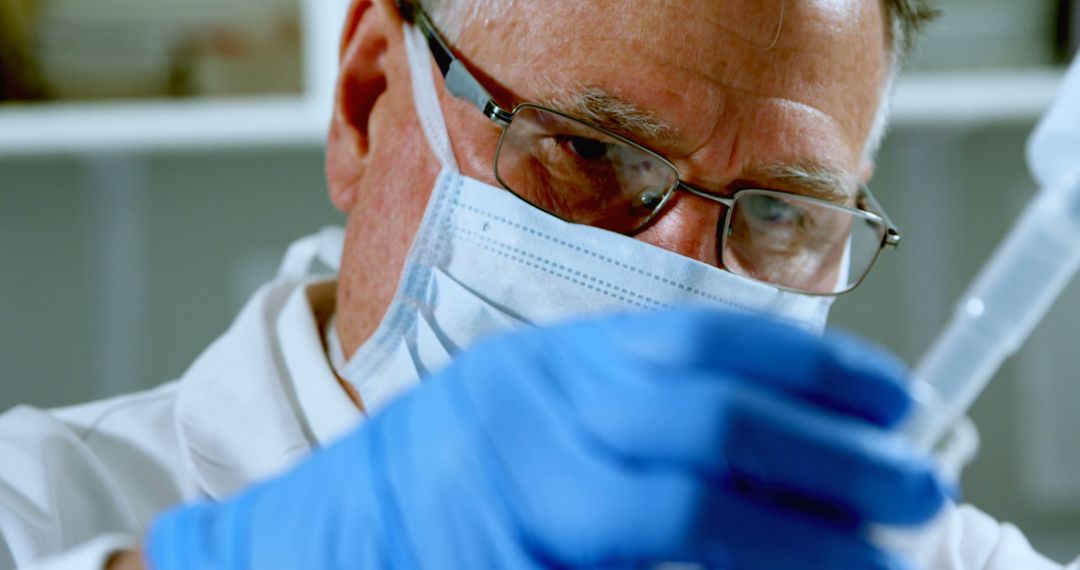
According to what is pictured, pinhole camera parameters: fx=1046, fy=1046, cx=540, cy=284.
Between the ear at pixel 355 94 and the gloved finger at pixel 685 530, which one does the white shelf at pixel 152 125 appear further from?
the gloved finger at pixel 685 530

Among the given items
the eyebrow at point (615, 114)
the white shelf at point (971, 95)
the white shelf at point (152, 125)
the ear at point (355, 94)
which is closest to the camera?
the eyebrow at point (615, 114)

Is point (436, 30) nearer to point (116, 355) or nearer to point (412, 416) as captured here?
point (412, 416)

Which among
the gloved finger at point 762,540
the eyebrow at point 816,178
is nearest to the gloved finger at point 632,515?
the gloved finger at point 762,540

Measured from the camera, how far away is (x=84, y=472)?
1078mm

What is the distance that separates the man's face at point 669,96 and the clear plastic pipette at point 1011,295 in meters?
0.33

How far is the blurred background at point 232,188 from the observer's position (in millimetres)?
1917

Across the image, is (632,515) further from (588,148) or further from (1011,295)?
(588,148)

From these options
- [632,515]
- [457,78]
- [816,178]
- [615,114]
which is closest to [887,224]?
[816,178]

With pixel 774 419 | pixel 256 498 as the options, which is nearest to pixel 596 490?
pixel 774 419

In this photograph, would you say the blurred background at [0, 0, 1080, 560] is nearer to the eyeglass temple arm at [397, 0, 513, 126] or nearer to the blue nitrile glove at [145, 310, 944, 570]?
the eyeglass temple arm at [397, 0, 513, 126]

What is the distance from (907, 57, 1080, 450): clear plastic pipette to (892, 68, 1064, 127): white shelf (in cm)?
134

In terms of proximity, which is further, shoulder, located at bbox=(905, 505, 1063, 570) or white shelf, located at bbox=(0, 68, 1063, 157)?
white shelf, located at bbox=(0, 68, 1063, 157)

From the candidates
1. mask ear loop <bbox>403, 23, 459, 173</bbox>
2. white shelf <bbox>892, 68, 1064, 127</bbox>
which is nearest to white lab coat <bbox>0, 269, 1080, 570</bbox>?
mask ear loop <bbox>403, 23, 459, 173</bbox>

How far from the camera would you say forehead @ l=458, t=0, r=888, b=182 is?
99 cm
